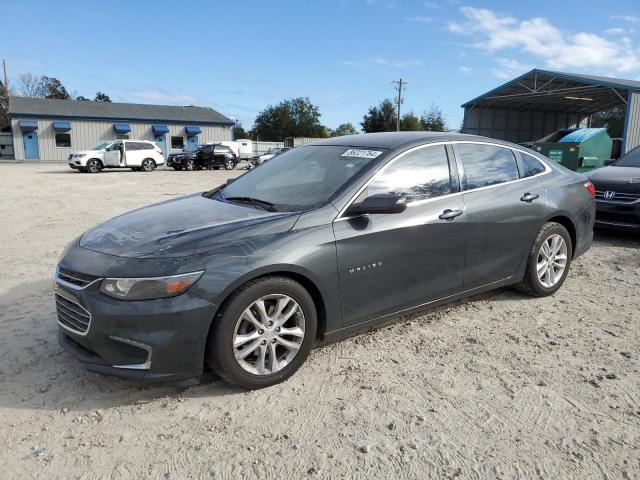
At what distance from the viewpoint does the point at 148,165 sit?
28.2 meters

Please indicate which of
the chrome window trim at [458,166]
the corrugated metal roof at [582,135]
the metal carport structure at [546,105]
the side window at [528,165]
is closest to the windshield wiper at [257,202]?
the chrome window trim at [458,166]

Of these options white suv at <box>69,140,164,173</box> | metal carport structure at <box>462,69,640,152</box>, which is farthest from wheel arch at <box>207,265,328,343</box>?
white suv at <box>69,140,164,173</box>

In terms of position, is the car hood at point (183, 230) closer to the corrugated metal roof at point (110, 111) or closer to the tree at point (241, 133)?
the corrugated metal roof at point (110, 111)

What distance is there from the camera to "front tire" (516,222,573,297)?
4535 mm

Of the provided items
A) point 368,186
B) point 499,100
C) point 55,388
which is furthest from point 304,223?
point 499,100

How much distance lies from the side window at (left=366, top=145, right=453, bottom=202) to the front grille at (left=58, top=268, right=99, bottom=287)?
6.14 ft

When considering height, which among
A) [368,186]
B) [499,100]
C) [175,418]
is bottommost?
[175,418]

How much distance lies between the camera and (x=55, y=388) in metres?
3.12

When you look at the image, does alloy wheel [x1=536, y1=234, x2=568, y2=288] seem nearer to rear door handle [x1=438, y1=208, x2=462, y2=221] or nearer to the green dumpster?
rear door handle [x1=438, y1=208, x2=462, y2=221]

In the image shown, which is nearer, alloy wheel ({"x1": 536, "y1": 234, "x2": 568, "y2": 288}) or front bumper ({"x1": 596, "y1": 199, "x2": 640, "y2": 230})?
alloy wheel ({"x1": 536, "y1": 234, "x2": 568, "y2": 288})

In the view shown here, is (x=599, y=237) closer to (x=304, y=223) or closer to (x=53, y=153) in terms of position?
(x=304, y=223)

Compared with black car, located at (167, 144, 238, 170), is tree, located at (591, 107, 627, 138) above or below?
above

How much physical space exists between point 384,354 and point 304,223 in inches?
45.5

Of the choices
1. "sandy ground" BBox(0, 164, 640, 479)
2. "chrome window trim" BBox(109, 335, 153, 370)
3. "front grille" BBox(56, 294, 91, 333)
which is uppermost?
"front grille" BBox(56, 294, 91, 333)
